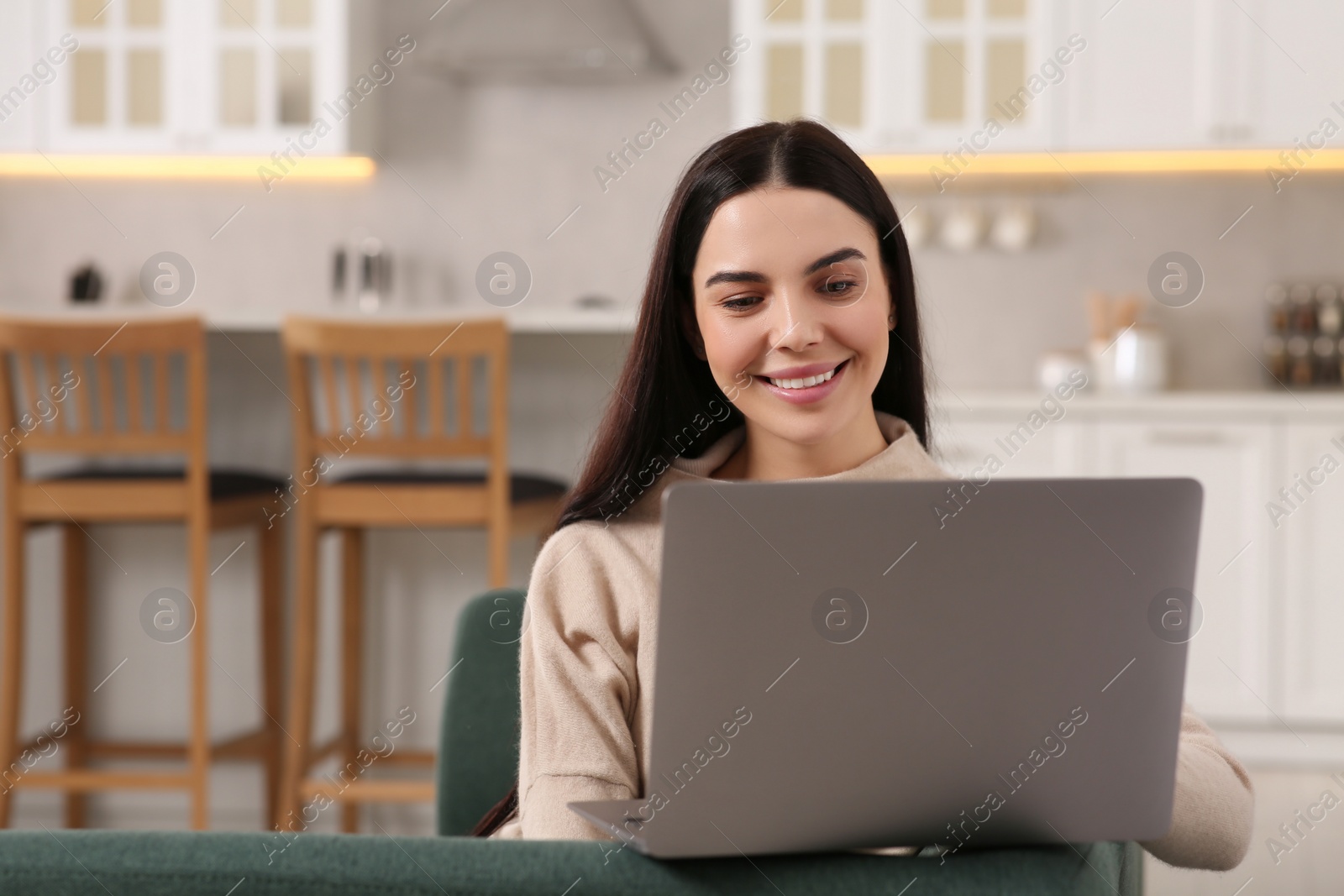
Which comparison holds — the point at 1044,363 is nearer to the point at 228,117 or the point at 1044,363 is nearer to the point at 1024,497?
the point at 228,117

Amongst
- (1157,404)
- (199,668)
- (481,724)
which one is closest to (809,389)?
(481,724)

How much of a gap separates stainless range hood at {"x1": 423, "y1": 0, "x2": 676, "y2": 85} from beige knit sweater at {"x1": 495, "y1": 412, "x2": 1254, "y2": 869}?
2.67 m

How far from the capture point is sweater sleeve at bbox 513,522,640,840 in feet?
3.12

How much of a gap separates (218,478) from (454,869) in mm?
2481

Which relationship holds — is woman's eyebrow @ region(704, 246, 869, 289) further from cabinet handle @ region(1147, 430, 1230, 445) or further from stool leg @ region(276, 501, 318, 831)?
cabinet handle @ region(1147, 430, 1230, 445)

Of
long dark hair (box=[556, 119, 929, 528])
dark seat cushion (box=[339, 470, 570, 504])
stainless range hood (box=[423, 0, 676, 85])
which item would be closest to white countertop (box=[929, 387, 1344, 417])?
dark seat cushion (box=[339, 470, 570, 504])

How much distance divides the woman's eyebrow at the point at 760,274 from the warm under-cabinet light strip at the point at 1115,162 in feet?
8.13

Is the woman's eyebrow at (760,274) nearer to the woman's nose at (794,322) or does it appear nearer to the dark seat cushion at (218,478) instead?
the woman's nose at (794,322)

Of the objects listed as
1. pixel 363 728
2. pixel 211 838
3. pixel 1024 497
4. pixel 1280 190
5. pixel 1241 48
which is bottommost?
pixel 363 728

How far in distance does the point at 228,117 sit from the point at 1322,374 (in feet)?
10.1

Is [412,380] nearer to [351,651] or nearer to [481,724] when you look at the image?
[351,651]

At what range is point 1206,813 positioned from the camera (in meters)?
0.85

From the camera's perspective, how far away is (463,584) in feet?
11.2

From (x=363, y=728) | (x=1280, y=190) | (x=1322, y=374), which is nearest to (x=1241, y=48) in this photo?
(x=1280, y=190)
